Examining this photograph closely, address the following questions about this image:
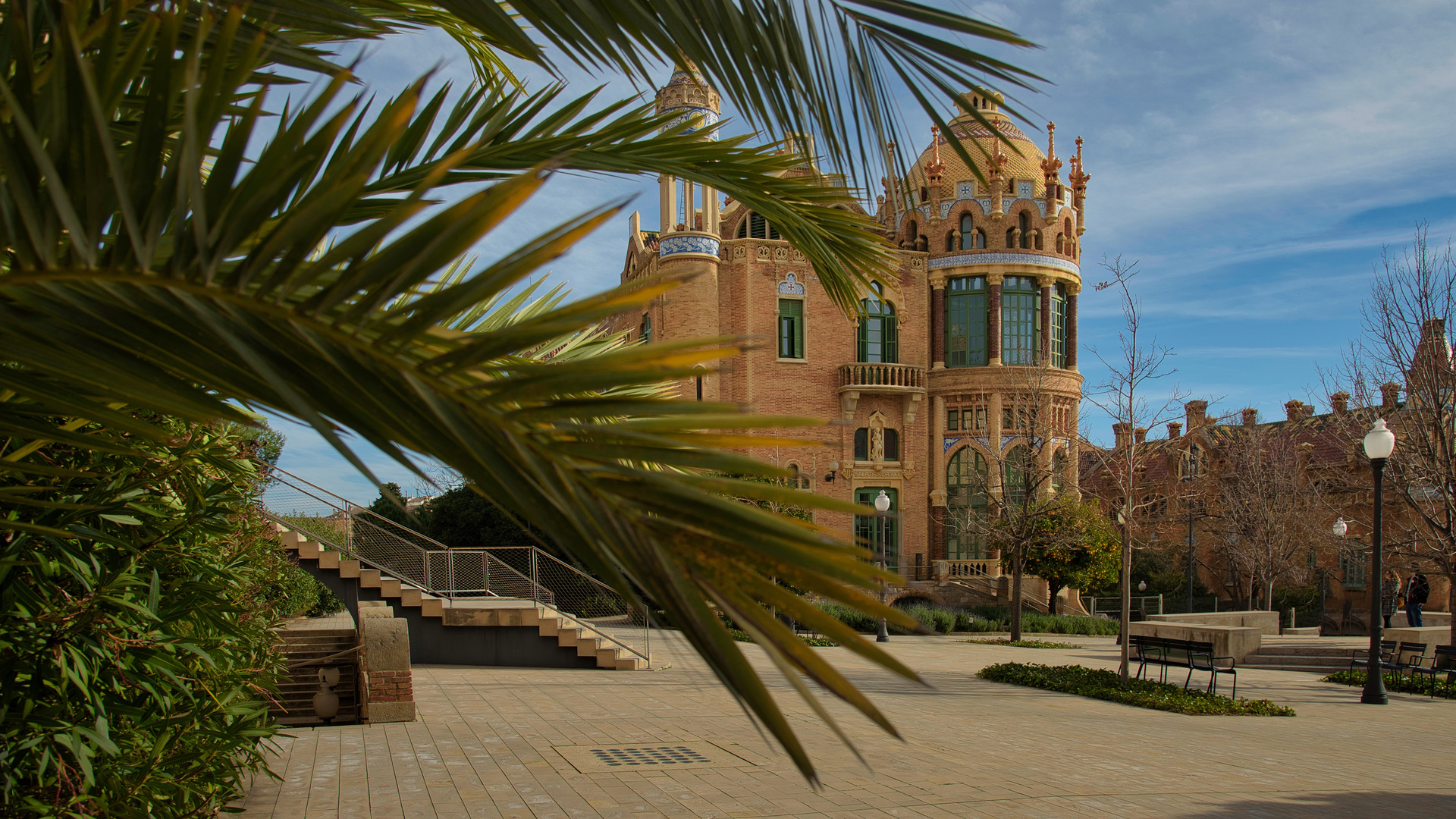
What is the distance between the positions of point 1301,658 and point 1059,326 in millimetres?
18656

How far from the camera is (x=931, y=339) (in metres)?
35.7

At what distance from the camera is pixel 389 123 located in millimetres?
1322

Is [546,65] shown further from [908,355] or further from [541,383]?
[908,355]

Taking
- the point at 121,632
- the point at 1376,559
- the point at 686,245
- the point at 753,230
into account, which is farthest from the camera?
the point at 753,230

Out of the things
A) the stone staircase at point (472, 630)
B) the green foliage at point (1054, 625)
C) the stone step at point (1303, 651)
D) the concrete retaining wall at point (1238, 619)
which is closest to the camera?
the stone staircase at point (472, 630)

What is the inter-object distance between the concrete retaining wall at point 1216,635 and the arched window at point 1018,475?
5775 millimetres

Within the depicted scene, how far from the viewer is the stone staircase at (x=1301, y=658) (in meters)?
18.4

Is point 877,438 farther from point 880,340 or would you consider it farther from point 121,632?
point 121,632

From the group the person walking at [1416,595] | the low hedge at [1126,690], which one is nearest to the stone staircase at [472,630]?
the low hedge at [1126,690]

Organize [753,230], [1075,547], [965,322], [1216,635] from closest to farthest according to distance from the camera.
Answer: [1216,635], [1075,547], [753,230], [965,322]

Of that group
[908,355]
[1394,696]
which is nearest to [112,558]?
[1394,696]

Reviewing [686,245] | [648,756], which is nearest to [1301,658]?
[648,756]

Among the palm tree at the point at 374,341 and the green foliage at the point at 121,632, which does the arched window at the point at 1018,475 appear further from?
the palm tree at the point at 374,341

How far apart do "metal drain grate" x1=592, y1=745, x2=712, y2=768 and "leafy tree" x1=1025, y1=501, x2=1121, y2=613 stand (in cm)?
1928
